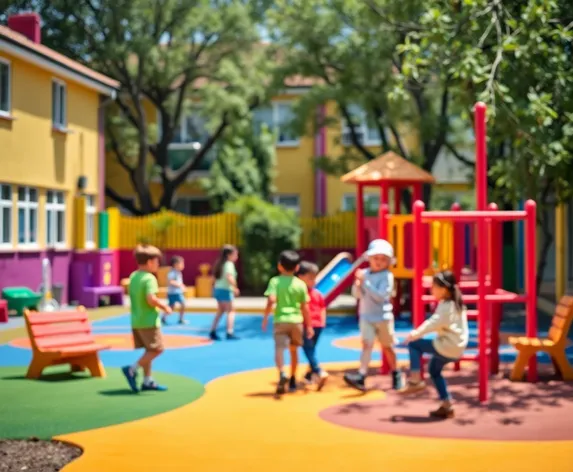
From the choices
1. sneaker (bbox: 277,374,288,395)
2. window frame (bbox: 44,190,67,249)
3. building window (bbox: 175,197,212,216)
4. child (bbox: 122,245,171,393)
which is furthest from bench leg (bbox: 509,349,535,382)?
building window (bbox: 175,197,212,216)

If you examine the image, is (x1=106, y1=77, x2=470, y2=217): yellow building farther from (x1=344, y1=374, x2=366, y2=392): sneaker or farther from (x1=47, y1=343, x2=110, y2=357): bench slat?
(x1=344, y1=374, x2=366, y2=392): sneaker

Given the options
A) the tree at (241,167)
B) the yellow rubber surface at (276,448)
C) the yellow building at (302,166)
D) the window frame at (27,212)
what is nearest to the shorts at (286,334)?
the yellow rubber surface at (276,448)

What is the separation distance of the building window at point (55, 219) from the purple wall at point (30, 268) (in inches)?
13.4

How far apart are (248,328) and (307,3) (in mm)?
10114

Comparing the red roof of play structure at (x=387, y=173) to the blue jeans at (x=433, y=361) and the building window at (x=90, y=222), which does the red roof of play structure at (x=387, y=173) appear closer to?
the building window at (x=90, y=222)

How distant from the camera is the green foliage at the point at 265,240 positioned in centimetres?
2717

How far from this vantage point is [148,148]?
1422 inches

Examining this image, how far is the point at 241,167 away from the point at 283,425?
2619 cm

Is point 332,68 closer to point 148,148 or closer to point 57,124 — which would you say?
point 57,124

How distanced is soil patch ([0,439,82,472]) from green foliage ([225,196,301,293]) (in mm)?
19245

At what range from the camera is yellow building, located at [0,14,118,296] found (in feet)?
73.0

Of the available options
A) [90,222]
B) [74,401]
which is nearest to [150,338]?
[74,401]

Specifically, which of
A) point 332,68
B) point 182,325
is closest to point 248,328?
point 182,325

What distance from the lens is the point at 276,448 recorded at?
7723mm
